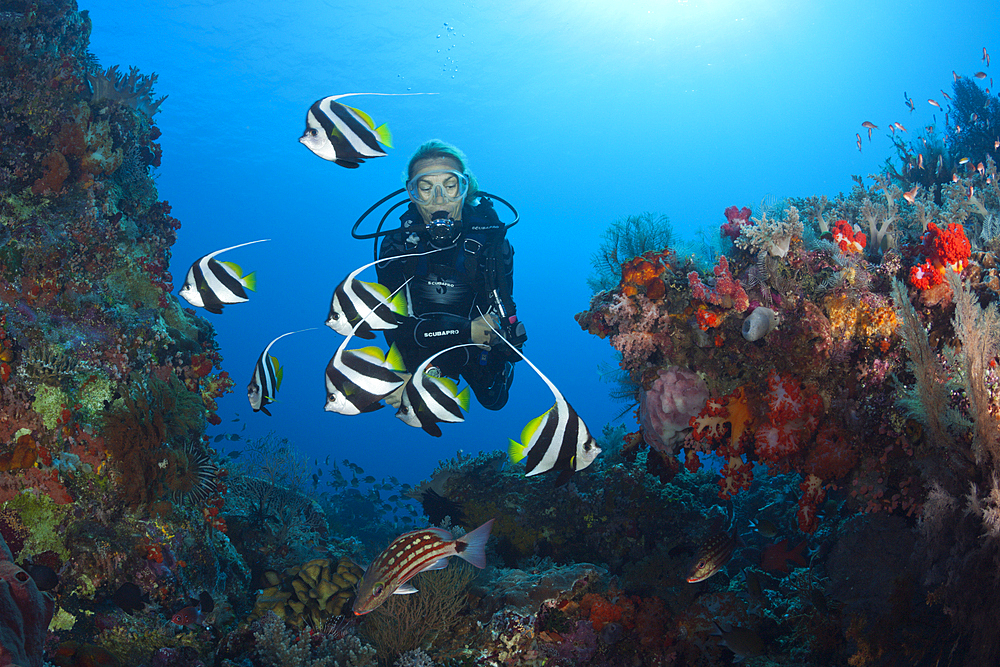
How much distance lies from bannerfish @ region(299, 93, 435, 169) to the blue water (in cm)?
451

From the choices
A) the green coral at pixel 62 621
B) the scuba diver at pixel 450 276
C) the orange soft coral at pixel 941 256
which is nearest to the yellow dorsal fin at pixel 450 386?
the scuba diver at pixel 450 276

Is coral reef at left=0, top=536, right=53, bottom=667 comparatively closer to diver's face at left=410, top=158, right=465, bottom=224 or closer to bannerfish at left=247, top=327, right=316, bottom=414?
bannerfish at left=247, top=327, right=316, bottom=414

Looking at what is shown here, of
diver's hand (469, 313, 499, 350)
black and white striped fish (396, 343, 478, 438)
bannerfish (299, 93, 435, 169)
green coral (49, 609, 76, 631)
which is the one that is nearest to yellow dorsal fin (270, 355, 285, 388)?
black and white striped fish (396, 343, 478, 438)

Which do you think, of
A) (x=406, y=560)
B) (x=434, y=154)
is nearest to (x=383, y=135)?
(x=406, y=560)

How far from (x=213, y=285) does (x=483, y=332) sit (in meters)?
2.96

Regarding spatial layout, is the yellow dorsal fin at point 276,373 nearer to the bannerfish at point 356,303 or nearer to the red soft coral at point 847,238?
the bannerfish at point 356,303

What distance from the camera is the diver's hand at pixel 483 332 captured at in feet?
17.3

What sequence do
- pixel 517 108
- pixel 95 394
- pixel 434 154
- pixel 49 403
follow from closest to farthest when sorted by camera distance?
pixel 49 403 → pixel 95 394 → pixel 434 154 → pixel 517 108

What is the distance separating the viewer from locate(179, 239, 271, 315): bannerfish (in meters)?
2.84

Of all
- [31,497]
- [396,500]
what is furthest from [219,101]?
[31,497]

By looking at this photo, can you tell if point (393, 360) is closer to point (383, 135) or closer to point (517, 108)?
point (383, 135)

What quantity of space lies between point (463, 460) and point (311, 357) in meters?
94.4

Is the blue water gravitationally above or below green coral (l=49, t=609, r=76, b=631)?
above

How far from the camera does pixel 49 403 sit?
14.3 ft
